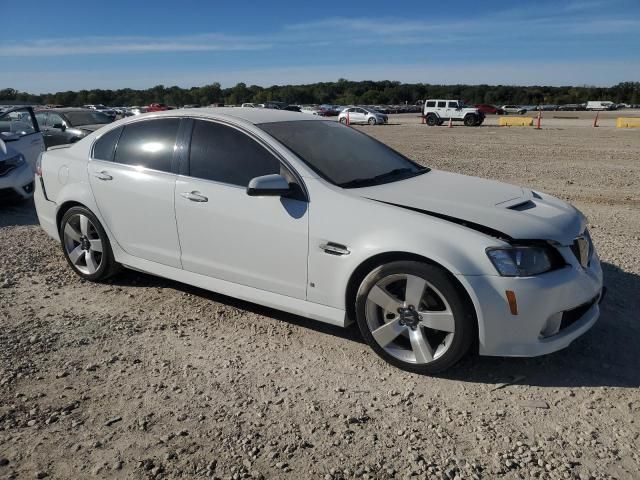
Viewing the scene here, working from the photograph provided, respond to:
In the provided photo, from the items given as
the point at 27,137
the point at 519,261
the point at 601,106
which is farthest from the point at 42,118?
the point at 601,106

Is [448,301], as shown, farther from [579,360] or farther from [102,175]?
[102,175]

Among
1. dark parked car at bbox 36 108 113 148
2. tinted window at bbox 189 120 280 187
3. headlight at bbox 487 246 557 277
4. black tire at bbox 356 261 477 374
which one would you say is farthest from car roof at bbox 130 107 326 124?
dark parked car at bbox 36 108 113 148

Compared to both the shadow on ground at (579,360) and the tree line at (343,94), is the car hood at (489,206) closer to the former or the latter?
the shadow on ground at (579,360)

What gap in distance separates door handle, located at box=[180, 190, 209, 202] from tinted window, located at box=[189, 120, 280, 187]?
0.47 ft

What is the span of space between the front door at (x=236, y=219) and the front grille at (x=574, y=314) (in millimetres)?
1642

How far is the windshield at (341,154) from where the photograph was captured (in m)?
3.86

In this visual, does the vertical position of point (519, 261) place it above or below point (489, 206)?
below

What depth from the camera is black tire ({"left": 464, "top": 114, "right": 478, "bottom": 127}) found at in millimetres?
36406

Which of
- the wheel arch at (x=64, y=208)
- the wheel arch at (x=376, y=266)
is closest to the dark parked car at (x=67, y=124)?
the wheel arch at (x=64, y=208)

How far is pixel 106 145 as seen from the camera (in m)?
4.82

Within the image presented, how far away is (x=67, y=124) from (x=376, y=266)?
1191 cm

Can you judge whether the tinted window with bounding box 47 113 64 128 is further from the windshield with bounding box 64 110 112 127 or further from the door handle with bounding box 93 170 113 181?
the door handle with bounding box 93 170 113 181

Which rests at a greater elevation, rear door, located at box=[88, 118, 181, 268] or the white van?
rear door, located at box=[88, 118, 181, 268]

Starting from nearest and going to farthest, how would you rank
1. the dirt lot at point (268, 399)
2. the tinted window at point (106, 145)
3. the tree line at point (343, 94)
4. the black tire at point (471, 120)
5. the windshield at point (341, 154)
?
the dirt lot at point (268, 399) < the windshield at point (341, 154) < the tinted window at point (106, 145) < the black tire at point (471, 120) < the tree line at point (343, 94)
